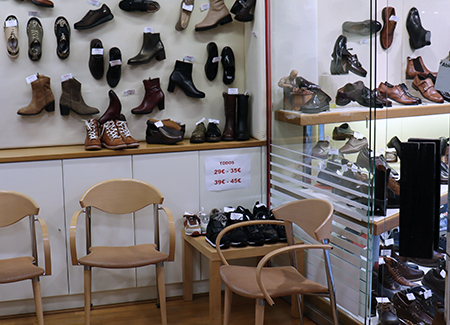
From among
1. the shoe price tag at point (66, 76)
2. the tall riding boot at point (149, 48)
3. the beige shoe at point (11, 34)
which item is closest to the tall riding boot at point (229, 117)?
the tall riding boot at point (149, 48)

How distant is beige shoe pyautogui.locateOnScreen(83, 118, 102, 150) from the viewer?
10.6ft

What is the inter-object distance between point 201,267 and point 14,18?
2.06 metres

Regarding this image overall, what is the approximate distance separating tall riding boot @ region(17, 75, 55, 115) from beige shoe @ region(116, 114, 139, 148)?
0.50m

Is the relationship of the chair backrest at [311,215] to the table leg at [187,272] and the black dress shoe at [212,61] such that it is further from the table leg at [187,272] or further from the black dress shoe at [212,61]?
the black dress shoe at [212,61]

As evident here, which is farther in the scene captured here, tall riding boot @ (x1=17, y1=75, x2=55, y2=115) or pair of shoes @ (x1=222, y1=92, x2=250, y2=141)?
pair of shoes @ (x1=222, y1=92, x2=250, y2=141)

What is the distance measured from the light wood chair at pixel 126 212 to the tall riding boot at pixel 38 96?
28.2 inches

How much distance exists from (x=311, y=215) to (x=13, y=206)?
1.71m

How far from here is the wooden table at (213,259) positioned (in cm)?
291

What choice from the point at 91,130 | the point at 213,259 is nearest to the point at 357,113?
the point at 213,259

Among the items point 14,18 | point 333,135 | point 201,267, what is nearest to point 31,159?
point 14,18

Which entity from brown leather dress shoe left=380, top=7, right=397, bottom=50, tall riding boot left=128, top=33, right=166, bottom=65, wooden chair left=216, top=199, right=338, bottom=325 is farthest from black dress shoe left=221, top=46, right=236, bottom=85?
brown leather dress shoe left=380, top=7, right=397, bottom=50

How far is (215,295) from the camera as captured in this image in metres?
2.92

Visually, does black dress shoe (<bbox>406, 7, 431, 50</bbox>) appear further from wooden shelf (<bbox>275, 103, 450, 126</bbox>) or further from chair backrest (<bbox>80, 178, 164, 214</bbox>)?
chair backrest (<bbox>80, 178, 164, 214</bbox>)

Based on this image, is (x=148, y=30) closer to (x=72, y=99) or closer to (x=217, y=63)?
(x=217, y=63)
